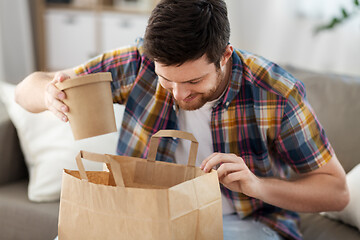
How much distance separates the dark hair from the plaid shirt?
0.69ft

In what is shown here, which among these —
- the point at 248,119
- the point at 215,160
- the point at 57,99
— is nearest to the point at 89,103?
the point at 57,99

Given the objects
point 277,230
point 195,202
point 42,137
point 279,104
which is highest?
point 279,104

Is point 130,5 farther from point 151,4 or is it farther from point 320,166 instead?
point 320,166

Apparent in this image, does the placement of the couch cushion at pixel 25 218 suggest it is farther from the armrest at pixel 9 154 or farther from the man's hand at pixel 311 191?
the man's hand at pixel 311 191

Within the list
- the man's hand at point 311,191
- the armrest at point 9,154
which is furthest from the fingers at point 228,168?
the armrest at point 9,154

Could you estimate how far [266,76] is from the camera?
1138mm

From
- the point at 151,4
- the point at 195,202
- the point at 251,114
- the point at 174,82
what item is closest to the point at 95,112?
the point at 174,82

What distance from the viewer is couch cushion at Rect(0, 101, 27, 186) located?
1529 mm

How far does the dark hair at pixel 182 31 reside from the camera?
927 mm

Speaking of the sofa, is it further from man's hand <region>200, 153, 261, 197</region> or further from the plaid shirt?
man's hand <region>200, 153, 261, 197</region>

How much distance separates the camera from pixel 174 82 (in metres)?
1.01

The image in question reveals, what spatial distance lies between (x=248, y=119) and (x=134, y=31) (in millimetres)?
2487

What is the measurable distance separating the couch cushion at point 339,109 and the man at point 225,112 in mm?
302

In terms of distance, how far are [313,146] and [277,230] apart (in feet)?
0.90
